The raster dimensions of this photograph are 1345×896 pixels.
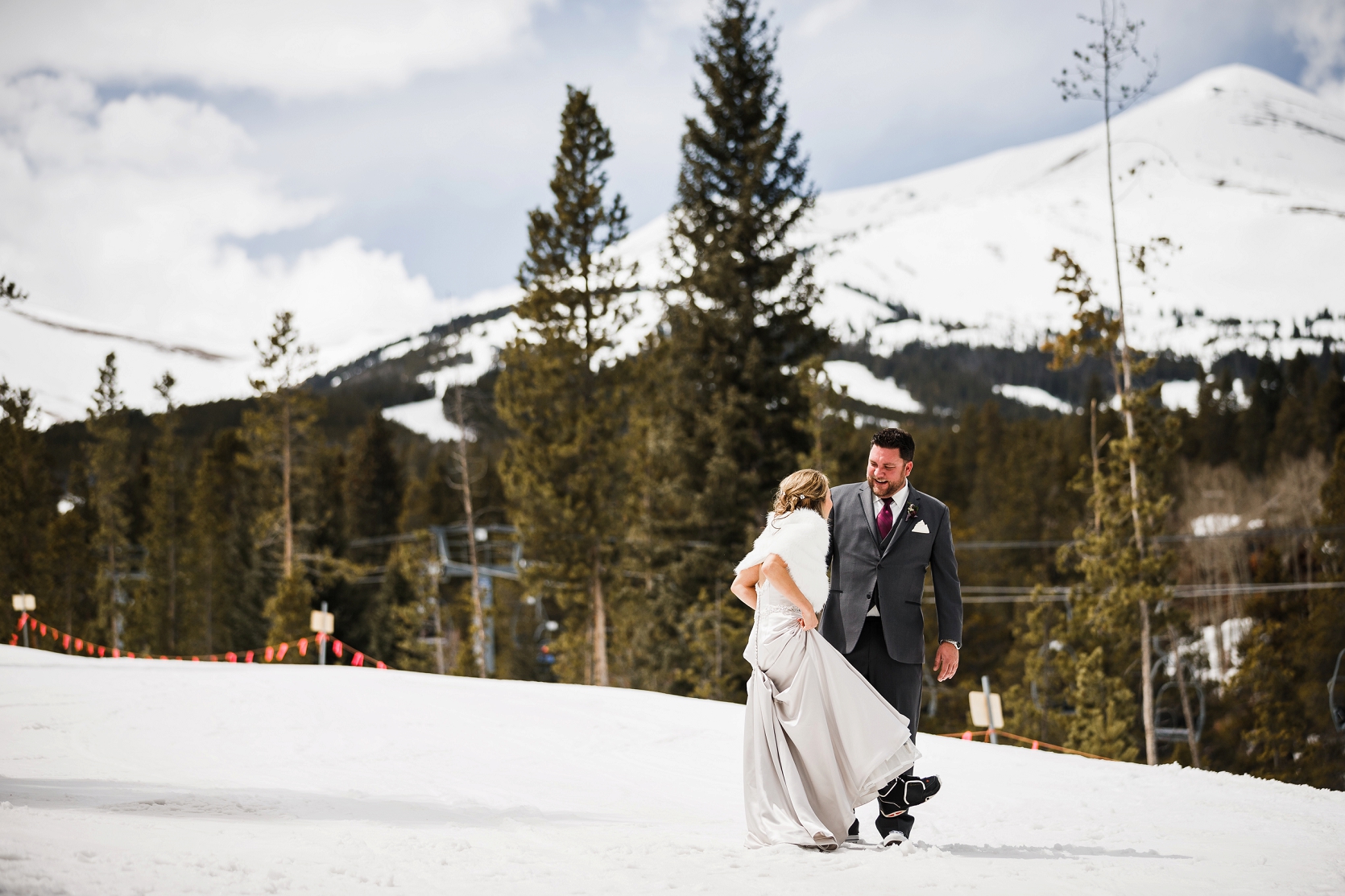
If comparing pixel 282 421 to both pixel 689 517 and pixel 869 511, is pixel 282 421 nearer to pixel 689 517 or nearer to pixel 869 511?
pixel 689 517

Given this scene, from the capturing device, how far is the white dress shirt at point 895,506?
5.99 m

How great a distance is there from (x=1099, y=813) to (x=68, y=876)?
6.32 m

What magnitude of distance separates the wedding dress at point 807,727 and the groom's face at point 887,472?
0.41 metres

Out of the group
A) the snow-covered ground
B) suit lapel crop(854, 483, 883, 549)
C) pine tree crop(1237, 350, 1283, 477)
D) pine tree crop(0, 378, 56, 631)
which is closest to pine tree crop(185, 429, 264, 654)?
pine tree crop(0, 378, 56, 631)

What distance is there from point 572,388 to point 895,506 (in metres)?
25.5

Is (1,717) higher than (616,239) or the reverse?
the reverse

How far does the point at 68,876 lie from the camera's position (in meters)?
4.56

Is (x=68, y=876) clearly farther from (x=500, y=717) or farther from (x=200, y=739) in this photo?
(x=500, y=717)

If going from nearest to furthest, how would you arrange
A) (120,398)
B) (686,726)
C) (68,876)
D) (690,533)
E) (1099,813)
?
(68,876), (1099,813), (686,726), (690,533), (120,398)

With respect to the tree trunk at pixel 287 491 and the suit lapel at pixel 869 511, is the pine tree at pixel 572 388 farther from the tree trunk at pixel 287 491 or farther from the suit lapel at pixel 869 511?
the suit lapel at pixel 869 511

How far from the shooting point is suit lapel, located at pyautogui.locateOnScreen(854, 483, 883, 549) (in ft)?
19.6

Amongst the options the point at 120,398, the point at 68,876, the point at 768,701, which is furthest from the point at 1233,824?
the point at 120,398

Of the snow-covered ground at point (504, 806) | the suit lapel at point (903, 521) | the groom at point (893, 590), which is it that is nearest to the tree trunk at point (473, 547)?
the snow-covered ground at point (504, 806)

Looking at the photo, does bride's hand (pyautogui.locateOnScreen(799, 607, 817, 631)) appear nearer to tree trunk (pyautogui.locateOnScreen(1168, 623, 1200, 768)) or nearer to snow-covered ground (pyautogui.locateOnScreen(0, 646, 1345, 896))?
snow-covered ground (pyautogui.locateOnScreen(0, 646, 1345, 896))
